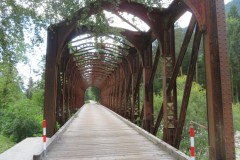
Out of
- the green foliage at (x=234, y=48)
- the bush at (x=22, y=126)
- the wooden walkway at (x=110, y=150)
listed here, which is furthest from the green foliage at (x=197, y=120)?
the green foliage at (x=234, y=48)

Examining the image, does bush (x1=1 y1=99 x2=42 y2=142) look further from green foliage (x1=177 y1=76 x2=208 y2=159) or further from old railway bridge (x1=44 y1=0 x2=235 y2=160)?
green foliage (x1=177 y1=76 x2=208 y2=159)

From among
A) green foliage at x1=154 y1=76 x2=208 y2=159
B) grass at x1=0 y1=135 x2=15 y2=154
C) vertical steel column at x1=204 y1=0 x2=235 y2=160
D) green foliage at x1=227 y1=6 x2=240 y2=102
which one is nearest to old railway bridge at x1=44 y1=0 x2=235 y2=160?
vertical steel column at x1=204 y1=0 x2=235 y2=160

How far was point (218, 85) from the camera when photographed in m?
5.44

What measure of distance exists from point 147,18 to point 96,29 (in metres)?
1.93

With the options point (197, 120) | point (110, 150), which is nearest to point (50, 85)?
point (110, 150)

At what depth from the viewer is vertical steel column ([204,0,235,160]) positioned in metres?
5.29

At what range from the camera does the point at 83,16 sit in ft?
23.8

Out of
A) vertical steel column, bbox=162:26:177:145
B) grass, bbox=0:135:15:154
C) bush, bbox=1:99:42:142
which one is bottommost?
grass, bbox=0:135:15:154

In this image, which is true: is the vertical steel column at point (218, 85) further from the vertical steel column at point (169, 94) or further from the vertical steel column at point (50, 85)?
the vertical steel column at point (50, 85)

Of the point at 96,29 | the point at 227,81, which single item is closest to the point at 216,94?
the point at 227,81

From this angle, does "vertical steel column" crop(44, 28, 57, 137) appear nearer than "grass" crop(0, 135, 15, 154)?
Yes

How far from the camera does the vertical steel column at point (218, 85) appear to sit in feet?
17.4

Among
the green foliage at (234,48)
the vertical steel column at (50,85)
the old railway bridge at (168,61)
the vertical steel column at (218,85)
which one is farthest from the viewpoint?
the green foliage at (234,48)

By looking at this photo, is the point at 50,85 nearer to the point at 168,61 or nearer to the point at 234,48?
the point at 168,61
